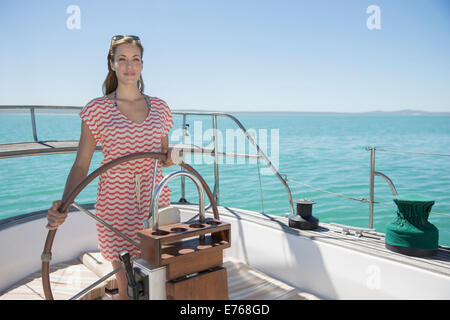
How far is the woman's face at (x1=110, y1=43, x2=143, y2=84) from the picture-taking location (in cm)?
123

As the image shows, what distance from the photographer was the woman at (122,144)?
1.22 m

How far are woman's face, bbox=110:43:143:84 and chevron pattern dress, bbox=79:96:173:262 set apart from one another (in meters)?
0.10

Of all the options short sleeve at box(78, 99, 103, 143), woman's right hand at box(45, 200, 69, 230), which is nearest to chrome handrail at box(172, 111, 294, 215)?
short sleeve at box(78, 99, 103, 143)

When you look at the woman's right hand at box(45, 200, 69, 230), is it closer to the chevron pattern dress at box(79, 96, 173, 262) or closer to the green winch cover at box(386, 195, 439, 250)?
the chevron pattern dress at box(79, 96, 173, 262)

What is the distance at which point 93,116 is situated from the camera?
121cm

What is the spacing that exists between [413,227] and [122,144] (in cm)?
114

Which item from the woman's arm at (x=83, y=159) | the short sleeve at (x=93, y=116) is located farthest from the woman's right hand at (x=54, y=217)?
the short sleeve at (x=93, y=116)

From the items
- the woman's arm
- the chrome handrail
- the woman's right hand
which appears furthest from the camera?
the chrome handrail

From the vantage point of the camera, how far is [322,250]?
156cm

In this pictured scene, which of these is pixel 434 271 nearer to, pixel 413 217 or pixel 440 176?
pixel 413 217

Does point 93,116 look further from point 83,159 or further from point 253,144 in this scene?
point 253,144

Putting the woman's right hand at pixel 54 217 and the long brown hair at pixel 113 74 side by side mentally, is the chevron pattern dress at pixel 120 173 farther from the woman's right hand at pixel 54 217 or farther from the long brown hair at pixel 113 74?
the woman's right hand at pixel 54 217

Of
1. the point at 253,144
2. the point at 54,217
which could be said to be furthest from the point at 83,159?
the point at 253,144
